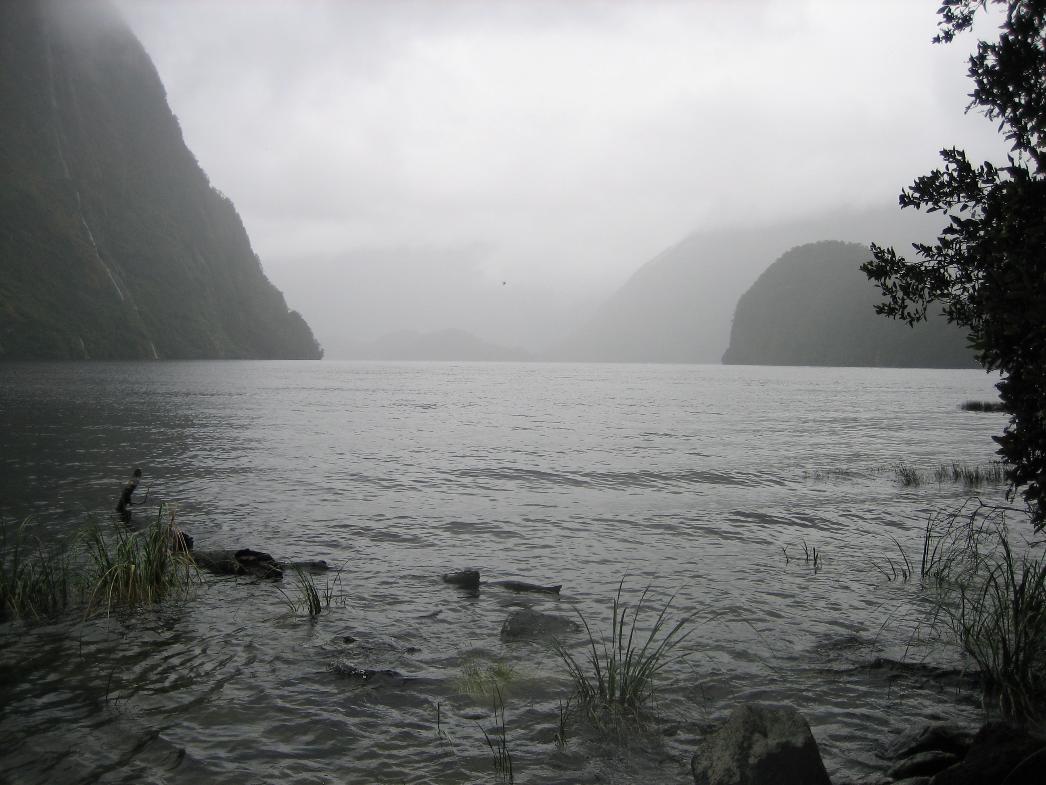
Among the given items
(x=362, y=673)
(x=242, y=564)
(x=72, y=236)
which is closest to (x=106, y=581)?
(x=242, y=564)

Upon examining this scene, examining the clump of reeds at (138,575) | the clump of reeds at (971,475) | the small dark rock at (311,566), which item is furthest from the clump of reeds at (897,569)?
the clump of reeds at (138,575)

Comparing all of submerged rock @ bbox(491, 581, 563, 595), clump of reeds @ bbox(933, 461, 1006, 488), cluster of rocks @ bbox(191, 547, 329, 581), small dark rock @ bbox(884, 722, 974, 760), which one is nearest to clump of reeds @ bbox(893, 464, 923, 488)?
clump of reeds @ bbox(933, 461, 1006, 488)

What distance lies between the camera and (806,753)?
5641 millimetres

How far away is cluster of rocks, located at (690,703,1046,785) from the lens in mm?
4805

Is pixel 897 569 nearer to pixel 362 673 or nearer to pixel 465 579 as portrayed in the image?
pixel 465 579

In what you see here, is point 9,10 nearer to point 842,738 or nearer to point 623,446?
point 623,446

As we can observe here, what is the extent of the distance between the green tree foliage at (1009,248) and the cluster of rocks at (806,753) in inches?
107

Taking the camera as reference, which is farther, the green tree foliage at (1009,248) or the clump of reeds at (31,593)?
the clump of reeds at (31,593)

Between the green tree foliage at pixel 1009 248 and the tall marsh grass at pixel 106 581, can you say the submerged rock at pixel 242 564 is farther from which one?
the green tree foliage at pixel 1009 248

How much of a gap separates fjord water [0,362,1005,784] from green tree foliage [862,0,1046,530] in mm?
3504

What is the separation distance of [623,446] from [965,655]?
2577cm

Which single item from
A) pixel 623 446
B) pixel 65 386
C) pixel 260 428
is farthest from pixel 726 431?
pixel 65 386

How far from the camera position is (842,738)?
6926 millimetres

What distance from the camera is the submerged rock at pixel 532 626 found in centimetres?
979
